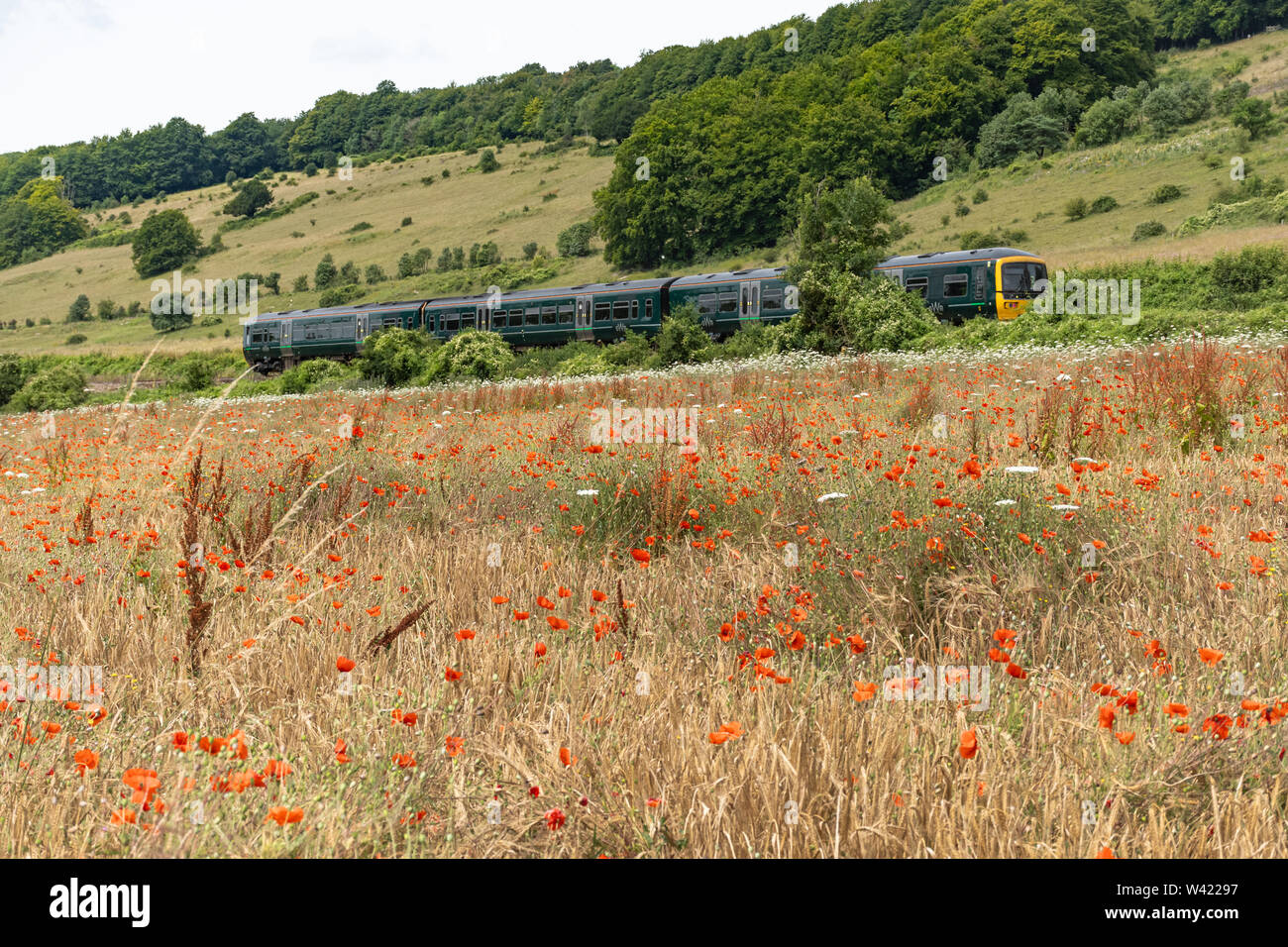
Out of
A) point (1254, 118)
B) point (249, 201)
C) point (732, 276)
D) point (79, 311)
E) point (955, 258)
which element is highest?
point (249, 201)

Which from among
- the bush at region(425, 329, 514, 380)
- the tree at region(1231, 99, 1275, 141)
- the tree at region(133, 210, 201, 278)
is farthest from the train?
the tree at region(133, 210, 201, 278)

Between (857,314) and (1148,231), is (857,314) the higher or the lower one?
the lower one

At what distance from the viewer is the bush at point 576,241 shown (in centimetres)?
6669

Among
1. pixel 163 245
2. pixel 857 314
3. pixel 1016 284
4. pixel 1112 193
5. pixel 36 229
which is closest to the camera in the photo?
pixel 857 314

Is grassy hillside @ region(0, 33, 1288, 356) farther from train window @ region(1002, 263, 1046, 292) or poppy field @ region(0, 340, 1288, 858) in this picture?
poppy field @ region(0, 340, 1288, 858)

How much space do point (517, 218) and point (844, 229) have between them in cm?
5606

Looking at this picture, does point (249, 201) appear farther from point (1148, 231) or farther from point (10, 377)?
point (1148, 231)

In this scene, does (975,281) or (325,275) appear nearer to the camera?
(975,281)

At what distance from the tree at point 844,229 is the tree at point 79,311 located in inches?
2540

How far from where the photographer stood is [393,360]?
24203 millimetres

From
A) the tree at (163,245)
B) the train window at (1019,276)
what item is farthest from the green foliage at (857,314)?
the tree at (163,245)

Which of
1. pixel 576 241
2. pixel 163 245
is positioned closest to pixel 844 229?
pixel 576 241
